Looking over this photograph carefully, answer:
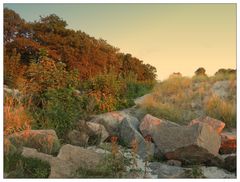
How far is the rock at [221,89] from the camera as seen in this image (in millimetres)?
14537

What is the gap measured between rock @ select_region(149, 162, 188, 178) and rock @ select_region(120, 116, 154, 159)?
0.58m

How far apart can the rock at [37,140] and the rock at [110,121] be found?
2276mm

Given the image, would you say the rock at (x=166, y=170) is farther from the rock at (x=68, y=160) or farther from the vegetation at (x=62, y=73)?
the vegetation at (x=62, y=73)

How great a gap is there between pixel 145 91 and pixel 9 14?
8062 millimetres

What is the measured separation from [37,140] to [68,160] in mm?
1239

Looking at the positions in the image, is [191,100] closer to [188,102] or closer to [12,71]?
[188,102]

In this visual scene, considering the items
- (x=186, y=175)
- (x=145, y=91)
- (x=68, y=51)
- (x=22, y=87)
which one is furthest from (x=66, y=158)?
(x=68, y=51)

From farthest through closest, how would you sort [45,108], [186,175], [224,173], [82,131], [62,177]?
[45,108]
[82,131]
[224,173]
[186,175]
[62,177]

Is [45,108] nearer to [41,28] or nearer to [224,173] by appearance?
[224,173]

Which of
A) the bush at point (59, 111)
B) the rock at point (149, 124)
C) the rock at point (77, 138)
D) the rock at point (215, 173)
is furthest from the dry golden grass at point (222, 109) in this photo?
the rock at point (77, 138)

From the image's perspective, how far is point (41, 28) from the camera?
22.6 meters

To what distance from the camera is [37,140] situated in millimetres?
9469

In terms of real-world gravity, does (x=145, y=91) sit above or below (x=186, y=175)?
above

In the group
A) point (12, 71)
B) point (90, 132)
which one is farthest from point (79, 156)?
point (12, 71)
